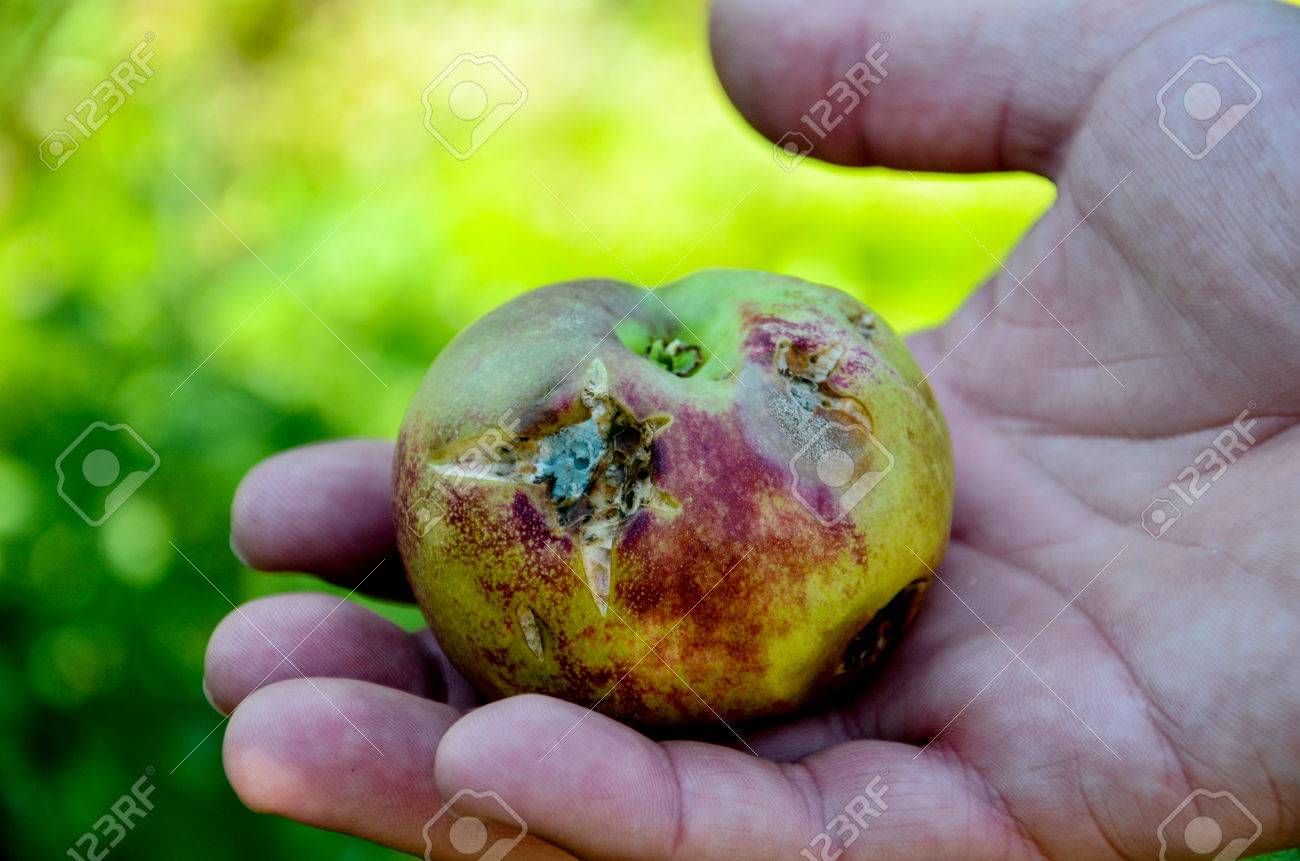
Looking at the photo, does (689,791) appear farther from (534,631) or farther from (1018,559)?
(1018,559)

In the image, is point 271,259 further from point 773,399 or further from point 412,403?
point 773,399

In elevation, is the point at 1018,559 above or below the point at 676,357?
below

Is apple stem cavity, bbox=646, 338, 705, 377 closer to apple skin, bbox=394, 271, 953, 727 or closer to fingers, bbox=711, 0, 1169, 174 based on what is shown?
apple skin, bbox=394, 271, 953, 727

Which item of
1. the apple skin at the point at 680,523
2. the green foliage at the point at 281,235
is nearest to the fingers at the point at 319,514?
the apple skin at the point at 680,523

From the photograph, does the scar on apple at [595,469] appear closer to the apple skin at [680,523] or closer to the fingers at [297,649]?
the apple skin at [680,523]

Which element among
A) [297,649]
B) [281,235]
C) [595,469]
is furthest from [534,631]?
[281,235]

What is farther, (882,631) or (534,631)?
(882,631)

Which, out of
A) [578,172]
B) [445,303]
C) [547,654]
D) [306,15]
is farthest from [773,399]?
[306,15]
